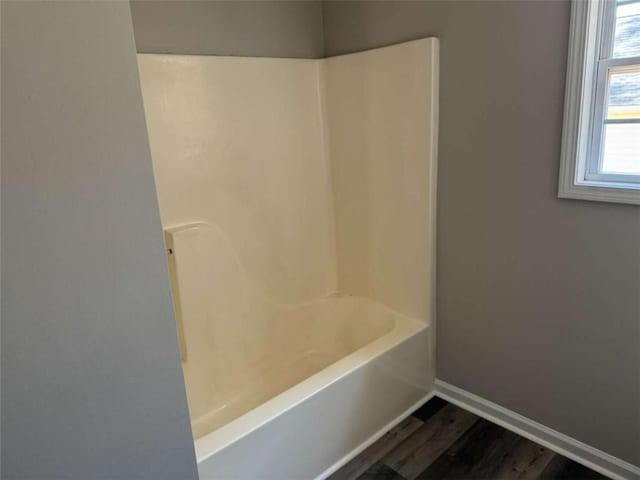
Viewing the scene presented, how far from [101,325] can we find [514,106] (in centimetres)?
166

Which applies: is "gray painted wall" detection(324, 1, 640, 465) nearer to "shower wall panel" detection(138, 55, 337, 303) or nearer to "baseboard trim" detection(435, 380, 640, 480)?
"baseboard trim" detection(435, 380, 640, 480)

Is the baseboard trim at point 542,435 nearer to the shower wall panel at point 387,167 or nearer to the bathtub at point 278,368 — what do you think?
the bathtub at point 278,368

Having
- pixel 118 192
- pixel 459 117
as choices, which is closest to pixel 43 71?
pixel 118 192

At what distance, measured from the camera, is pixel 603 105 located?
64.1 inches

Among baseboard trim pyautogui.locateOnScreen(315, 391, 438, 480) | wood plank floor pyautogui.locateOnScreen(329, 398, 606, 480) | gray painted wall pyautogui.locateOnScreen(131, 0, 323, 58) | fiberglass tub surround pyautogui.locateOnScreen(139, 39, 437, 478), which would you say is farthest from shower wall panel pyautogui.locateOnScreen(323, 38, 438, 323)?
wood plank floor pyautogui.locateOnScreen(329, 398, 606, 480)

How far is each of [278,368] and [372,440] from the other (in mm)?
650

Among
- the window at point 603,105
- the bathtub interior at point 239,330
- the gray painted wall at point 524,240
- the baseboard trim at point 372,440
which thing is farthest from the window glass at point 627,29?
the baseboard trim at point 372,440

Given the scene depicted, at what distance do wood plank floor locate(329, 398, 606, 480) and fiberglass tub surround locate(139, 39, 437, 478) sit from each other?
0.34 feet

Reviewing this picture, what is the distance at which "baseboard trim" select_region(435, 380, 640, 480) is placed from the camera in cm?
178

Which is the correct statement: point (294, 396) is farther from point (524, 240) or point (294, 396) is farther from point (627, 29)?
point (627, 29)

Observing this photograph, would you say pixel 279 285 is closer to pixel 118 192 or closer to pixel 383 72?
pixel 383 72

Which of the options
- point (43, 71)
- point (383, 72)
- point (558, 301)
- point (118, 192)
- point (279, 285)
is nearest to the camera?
point (43, 71)

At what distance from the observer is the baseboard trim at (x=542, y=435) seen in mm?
1781

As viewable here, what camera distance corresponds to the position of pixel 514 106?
1793 millimetres
